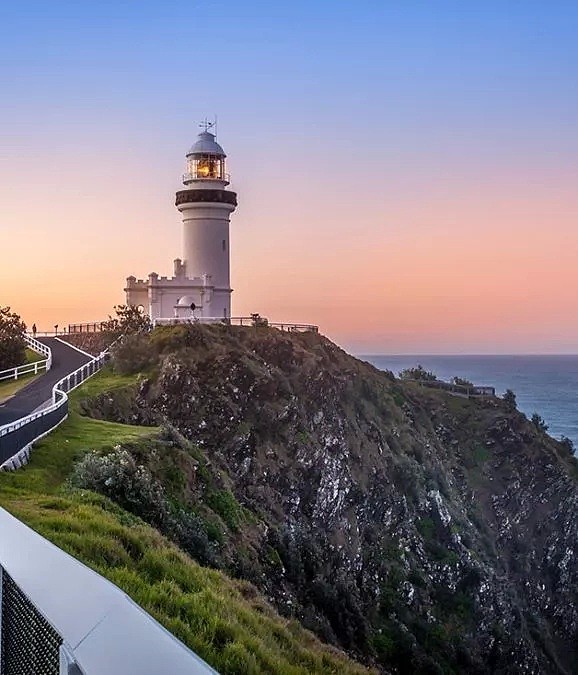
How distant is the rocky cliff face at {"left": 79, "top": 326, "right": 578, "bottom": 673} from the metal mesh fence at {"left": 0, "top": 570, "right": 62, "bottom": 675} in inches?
455

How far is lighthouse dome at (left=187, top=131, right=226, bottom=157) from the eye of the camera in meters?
50.6

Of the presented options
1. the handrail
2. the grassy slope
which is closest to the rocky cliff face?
the grassy slope

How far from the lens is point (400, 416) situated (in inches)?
1759

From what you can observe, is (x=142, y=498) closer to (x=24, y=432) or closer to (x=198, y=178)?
(x=24, y=432)

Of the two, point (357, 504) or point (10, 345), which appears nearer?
point (357, 504)

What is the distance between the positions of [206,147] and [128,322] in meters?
14.6

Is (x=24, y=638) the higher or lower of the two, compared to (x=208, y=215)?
lower

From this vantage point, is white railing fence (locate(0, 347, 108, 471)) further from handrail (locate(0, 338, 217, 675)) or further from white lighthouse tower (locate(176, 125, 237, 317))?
white lighthouse tower (locate(176, 125, 237, 317))

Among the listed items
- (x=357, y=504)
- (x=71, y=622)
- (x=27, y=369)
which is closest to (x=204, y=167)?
(x=27, y=369)

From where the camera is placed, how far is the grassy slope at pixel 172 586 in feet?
22.7

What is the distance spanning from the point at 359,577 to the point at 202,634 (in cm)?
2265

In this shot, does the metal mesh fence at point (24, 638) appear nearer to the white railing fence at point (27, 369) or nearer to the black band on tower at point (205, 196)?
the white railing fence at point (27, 369)

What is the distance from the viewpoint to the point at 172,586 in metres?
8.30

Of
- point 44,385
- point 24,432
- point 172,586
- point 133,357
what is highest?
point 133,357
